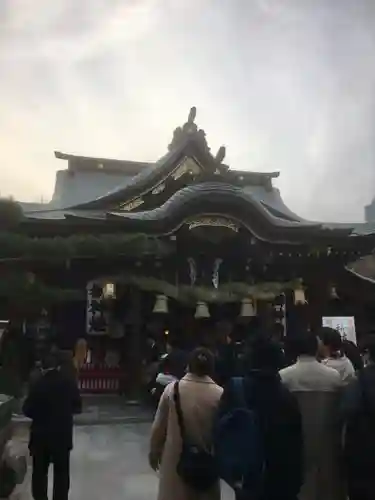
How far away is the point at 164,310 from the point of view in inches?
526

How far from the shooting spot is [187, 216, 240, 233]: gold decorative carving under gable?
44.9ft

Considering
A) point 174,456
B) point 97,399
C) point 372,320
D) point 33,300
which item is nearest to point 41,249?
point 33,300

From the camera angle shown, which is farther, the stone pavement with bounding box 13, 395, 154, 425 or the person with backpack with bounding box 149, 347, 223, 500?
the stone pavement with bounding box 13, 395, 154, 425

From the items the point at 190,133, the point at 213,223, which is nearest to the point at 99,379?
the point at 213,223

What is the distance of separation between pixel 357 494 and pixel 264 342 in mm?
1062

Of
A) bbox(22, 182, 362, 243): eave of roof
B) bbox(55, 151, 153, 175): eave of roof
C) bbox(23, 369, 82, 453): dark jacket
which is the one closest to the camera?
bbox(23, 369, 82, 453): dark jacket

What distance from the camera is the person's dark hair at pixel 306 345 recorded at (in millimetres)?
3984

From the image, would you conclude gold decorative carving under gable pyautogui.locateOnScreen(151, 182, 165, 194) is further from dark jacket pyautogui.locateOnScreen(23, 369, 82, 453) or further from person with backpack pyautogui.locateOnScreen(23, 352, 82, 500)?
dark jacket pyautogui.locateOnScreen(23, 369, 82, 453)

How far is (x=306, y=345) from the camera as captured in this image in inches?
157

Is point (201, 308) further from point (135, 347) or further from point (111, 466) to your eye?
point (111, 466)

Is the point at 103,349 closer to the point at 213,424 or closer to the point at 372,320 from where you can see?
the point at 372,320

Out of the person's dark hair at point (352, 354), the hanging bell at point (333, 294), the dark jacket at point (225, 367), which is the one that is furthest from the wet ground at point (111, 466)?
the hanging bell at point (333, 294)

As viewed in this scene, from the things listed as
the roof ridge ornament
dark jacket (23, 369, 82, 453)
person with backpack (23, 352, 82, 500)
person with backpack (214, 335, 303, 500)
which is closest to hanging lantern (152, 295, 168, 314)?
the roof ridge ornament

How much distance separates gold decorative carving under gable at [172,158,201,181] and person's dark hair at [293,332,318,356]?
12.6 meters
